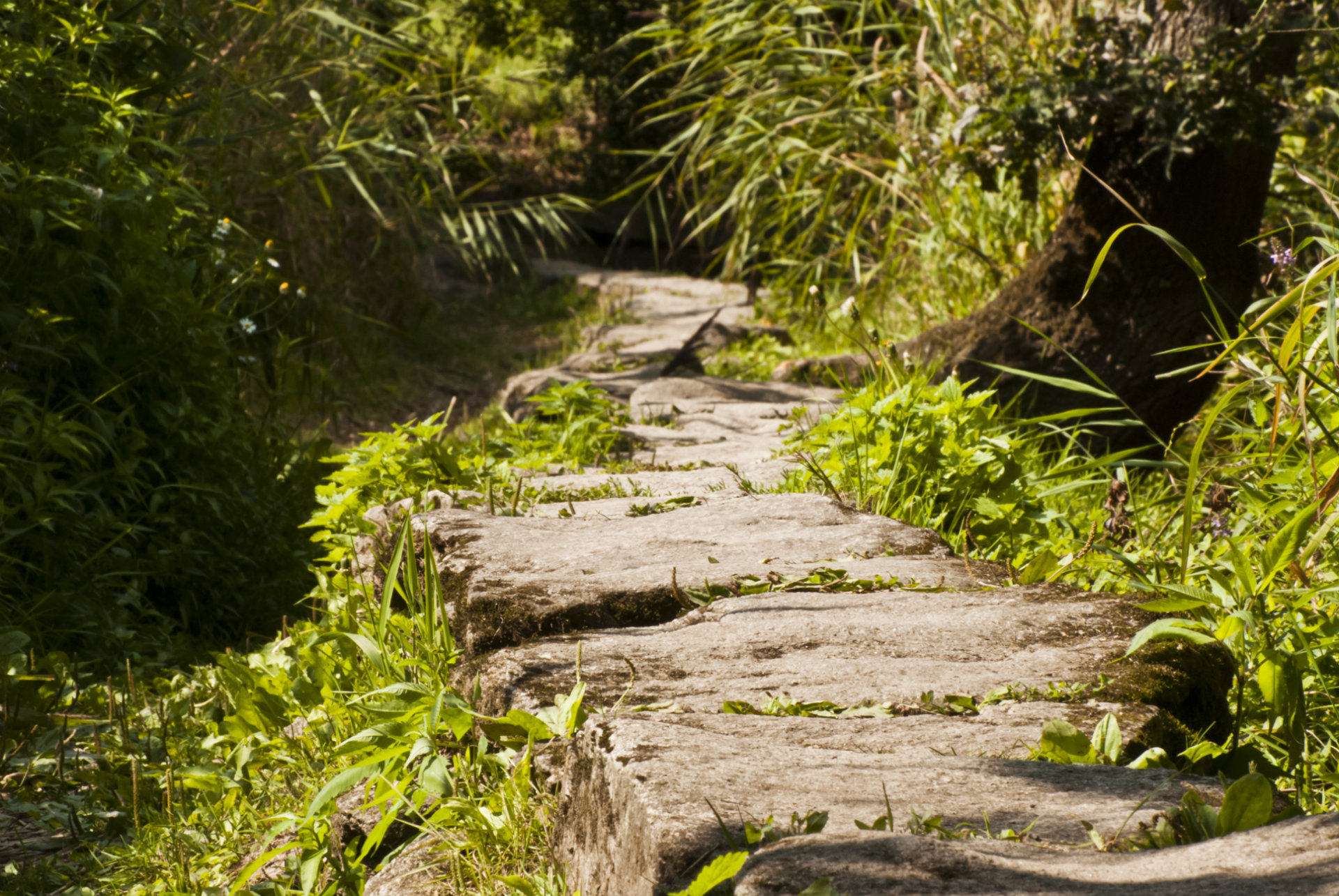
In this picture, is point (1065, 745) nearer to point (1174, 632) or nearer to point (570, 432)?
point (1174, 632)

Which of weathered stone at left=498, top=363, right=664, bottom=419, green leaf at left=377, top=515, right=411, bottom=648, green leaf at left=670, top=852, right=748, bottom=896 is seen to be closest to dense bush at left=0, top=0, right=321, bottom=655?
green leaf at left=377, top=515, right=411, bottom=648

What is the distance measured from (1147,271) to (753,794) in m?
2.97

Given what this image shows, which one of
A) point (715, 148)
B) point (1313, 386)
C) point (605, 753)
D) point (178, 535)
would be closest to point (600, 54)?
point (715, 148)

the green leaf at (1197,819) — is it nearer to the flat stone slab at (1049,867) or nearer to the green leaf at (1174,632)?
the flat stone slab at (1049,867)

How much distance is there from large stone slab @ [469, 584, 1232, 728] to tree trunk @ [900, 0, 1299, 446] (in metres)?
1.98

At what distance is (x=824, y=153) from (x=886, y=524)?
3.50m

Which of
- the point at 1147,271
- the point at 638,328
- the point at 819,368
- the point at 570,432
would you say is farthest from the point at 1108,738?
the point at 638,328

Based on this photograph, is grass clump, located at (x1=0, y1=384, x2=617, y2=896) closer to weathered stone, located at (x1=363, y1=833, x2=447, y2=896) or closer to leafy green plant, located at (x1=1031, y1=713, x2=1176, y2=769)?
weathered stone, located at (x1=363, y1=833, x2=447, y2=896)

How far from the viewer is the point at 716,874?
87 centimetres

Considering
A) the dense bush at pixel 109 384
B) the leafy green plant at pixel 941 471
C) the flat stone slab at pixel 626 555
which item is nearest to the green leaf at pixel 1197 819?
the flat stone slab at pixel 626 555

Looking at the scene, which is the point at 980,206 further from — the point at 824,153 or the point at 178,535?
the point at 178,535

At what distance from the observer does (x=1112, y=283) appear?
3510mm

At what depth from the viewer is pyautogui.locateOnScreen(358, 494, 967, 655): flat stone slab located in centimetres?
170

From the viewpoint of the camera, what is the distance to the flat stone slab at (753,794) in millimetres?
983
